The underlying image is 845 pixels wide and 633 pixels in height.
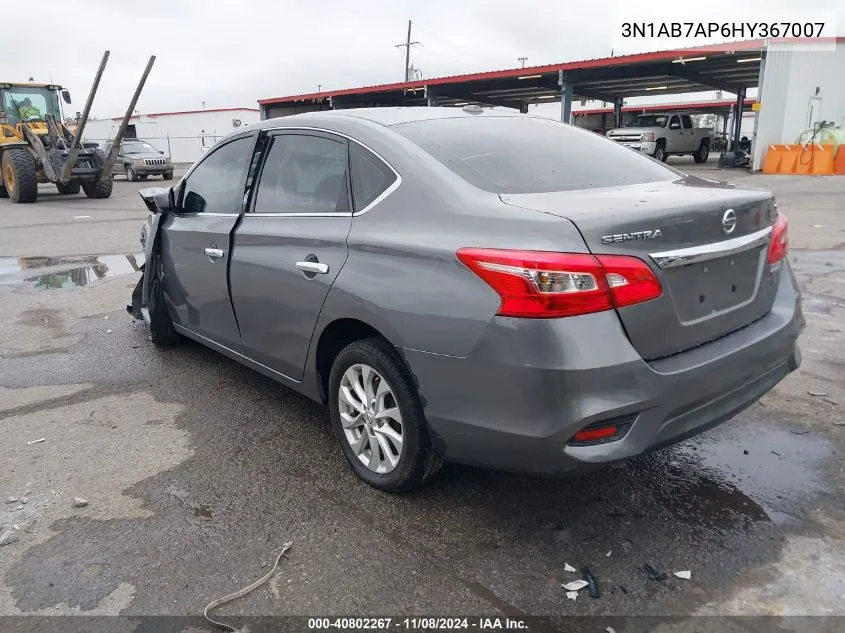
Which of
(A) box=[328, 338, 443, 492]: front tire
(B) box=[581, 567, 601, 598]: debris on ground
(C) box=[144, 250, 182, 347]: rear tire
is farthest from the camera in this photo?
(C) box=[144, 250, 182, 347]: rear tire

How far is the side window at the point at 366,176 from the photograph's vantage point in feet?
9.47

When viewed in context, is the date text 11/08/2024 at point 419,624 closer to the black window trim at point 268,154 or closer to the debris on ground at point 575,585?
the debris on ground at point 575,585

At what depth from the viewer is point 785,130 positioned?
22828 millimetres

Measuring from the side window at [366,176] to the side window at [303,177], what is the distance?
0.06m

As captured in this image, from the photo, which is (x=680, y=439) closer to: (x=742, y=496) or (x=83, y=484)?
(x=742, y=496)

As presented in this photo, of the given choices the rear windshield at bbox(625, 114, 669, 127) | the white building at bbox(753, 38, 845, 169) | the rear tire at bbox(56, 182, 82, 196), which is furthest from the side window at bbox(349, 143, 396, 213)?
the rear windshield at bbox(625, 114, 669, 127)

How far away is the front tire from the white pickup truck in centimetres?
2700

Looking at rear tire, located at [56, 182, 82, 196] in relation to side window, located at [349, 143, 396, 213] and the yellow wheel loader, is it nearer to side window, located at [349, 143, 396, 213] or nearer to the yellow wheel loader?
the yellow wheel loader

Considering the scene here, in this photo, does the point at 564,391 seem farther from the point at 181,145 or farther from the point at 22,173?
the point at 181,145

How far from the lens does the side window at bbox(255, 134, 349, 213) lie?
314cm

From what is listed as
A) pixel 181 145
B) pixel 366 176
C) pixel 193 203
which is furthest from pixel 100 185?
pixel 181 145

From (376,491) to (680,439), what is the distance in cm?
132

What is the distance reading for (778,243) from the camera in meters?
2.91

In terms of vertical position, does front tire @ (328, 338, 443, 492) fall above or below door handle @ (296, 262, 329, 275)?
below
